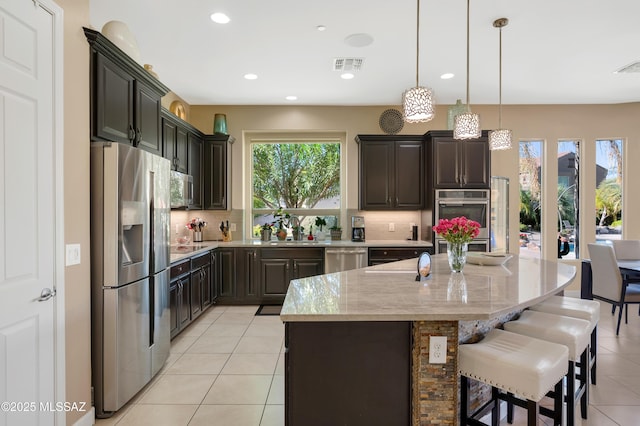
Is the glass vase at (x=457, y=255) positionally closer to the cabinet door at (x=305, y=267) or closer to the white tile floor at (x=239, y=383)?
the white tile floor at (x=239, y=383)

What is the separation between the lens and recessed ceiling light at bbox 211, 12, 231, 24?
291cm

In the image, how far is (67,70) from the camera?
1.97m

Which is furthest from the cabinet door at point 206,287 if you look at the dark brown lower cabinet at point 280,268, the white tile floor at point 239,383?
the dark brown lower cabinet at point 280,268

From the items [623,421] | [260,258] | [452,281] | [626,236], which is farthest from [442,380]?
[626,236]

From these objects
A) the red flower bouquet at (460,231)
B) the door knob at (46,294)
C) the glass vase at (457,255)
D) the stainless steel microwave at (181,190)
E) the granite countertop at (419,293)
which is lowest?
the granite countertop at (419,293)

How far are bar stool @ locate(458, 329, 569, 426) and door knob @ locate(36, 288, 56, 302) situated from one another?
216cm

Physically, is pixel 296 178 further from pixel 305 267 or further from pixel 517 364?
pixel 517 364

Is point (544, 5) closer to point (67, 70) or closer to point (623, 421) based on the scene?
point (623, 421)

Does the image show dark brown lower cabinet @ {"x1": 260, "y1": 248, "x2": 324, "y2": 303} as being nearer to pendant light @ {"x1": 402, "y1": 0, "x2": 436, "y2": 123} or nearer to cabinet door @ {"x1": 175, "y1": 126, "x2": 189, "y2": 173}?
cabinet door @ {"x1": 175, "y1": 126, "x2": 189, "y2": 173}

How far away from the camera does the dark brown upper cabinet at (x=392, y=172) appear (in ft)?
16.8

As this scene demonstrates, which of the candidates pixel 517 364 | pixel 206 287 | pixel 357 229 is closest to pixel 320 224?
pixel 357 229

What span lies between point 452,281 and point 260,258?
3.10m

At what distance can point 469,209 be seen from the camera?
4.75 metres

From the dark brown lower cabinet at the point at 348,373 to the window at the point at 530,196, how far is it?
4.75m
